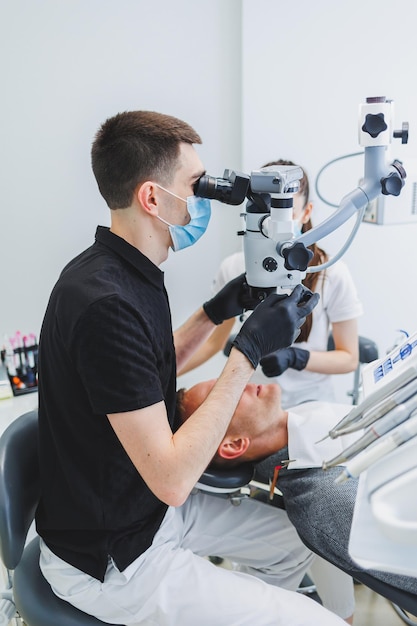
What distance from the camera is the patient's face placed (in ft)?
4.68

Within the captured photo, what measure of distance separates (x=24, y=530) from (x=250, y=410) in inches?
23.3

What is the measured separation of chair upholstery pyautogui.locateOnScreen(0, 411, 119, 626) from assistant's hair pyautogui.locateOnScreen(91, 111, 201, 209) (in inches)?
22.8

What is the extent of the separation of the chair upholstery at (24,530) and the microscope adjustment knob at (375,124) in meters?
0.99

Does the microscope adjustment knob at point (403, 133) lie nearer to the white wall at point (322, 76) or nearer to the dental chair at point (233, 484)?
the dental chair at point (233, 484)

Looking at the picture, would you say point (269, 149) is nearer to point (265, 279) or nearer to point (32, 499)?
point (265, 279)

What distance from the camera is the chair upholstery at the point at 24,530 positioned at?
1.16 meters

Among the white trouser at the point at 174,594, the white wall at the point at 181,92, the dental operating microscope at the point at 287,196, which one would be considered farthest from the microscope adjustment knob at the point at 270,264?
the white wall at the point at 181,92

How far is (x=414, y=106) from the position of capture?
2.51m

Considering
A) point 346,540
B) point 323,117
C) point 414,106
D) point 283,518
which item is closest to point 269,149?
point 323,117

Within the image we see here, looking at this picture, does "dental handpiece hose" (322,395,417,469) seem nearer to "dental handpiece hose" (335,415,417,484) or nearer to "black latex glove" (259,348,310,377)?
"dental handpiece hose" (335,415,417,484)

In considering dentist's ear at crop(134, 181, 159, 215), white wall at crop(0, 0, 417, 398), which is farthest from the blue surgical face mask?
white wall at crop(0, 0, 417, 398)

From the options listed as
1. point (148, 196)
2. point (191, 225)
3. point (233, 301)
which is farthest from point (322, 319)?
point (148, 196)

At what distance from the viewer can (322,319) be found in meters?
1.91

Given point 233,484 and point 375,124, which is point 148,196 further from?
point 233,484
